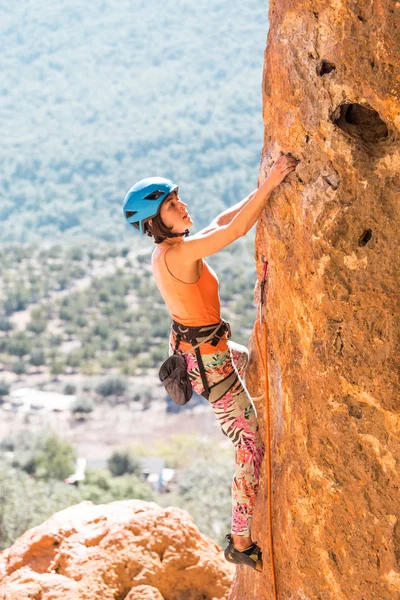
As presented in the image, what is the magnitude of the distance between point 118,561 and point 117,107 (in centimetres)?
8982

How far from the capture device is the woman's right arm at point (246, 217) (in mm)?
4195

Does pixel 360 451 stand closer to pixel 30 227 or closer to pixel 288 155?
pixel 288 155

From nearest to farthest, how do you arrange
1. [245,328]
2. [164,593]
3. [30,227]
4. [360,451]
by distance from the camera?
[360,451] < [164,593] < [245,328] < [30,227]

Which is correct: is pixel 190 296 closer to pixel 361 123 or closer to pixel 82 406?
pixel 361 123

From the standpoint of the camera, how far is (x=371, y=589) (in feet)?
13.2

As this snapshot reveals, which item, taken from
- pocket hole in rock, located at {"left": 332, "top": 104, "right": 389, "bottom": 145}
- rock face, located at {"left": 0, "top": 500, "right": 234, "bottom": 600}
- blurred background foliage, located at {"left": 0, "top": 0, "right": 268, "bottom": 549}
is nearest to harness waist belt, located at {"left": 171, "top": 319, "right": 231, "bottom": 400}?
pocket hole in rock, located at {"left": 332, "top": 104, "right": 389, "bottom": 145}

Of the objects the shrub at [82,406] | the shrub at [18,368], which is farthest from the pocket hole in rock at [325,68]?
the shrub at [18,368]

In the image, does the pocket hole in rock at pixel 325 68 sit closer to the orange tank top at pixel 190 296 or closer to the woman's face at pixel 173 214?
the woman's face at pixel 173 214

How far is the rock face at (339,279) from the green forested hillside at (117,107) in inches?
2643

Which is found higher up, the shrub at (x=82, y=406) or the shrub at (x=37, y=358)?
the shrub at (x=37, y=358)

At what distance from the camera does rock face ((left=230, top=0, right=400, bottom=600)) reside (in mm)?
3756

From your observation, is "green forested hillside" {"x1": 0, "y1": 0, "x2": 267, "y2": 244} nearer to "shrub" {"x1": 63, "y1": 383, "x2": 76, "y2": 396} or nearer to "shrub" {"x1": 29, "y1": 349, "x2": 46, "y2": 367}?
"shrub" {"x1": 29, "y1": 349, "x2": 46, "y2": 367}

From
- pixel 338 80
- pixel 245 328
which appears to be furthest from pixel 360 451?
pixel 245 328

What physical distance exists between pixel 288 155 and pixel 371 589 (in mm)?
1958
